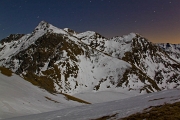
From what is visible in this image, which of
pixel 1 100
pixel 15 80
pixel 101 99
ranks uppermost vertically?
→ pixel 15 80

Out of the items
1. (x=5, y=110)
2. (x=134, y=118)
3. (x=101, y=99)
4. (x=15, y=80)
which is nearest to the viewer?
(x=134, y=118)

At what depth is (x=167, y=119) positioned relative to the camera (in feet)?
48.3

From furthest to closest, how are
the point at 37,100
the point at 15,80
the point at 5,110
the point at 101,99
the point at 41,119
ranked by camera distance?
the point at 101,99 < the point at 15,80 < the point at 37,100 < the point at 5,110 < the point at 41,119

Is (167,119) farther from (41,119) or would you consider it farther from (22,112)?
(22,112)

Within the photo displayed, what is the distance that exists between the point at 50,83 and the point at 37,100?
141544 mm

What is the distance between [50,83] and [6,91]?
14427cm

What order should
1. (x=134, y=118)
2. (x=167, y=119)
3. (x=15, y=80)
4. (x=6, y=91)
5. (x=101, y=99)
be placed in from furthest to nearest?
1. (x=101, y=99)
2. (x=15, y=80)
3. (x=6, y=91)
4. (x=134, y=118)
5. (x=167, y=119)

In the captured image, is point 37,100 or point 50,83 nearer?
point 37,100

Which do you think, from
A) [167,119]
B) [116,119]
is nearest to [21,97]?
[116,119]

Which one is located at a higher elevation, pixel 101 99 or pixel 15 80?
pixel 15 80

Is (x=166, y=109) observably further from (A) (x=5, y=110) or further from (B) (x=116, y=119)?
(A) (x=5, y=110)

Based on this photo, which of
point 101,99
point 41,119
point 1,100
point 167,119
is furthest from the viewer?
point 101,99

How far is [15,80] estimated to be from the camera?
5994cm

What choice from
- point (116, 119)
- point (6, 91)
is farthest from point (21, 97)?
point (116, 119)
